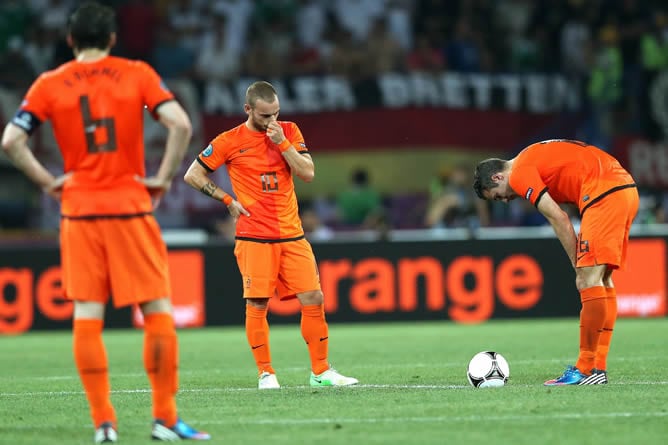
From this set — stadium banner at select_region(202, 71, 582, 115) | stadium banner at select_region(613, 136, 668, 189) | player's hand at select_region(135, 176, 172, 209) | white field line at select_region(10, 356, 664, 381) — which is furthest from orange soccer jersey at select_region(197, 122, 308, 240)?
stadium banner at select_region(613, 136, 668, 189)

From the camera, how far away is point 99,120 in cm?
609

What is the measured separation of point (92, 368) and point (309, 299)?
9.61ft

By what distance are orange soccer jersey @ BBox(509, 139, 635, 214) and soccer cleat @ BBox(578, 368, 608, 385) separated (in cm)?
114

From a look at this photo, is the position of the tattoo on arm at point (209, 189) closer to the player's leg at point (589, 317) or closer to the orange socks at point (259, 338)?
the orange socks at point (259, 338)

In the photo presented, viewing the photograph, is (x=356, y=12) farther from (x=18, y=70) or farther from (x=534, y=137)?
(x=18, y=70)

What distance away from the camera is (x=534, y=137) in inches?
840

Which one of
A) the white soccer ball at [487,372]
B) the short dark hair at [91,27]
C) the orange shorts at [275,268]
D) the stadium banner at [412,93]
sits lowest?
the white soccer ball at [487,372]

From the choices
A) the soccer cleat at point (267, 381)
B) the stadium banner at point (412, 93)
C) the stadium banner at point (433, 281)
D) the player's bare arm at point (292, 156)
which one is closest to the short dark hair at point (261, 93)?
the player's bare arm at point (292, 156)

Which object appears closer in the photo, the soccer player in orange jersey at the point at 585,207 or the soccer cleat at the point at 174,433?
the soccer cleat at the point at 174,433

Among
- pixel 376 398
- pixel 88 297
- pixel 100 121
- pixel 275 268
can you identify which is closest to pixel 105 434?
pixel 88 297

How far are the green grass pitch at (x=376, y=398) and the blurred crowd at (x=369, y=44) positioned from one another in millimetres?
7626

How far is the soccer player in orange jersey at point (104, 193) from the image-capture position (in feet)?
19.9

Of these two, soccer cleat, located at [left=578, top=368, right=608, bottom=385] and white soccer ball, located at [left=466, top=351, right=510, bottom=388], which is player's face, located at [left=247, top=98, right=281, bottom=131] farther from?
soccer cleat, located at [left=578, top=368, right=608, bottom=385]

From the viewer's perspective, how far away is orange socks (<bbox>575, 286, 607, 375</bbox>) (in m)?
8.45
